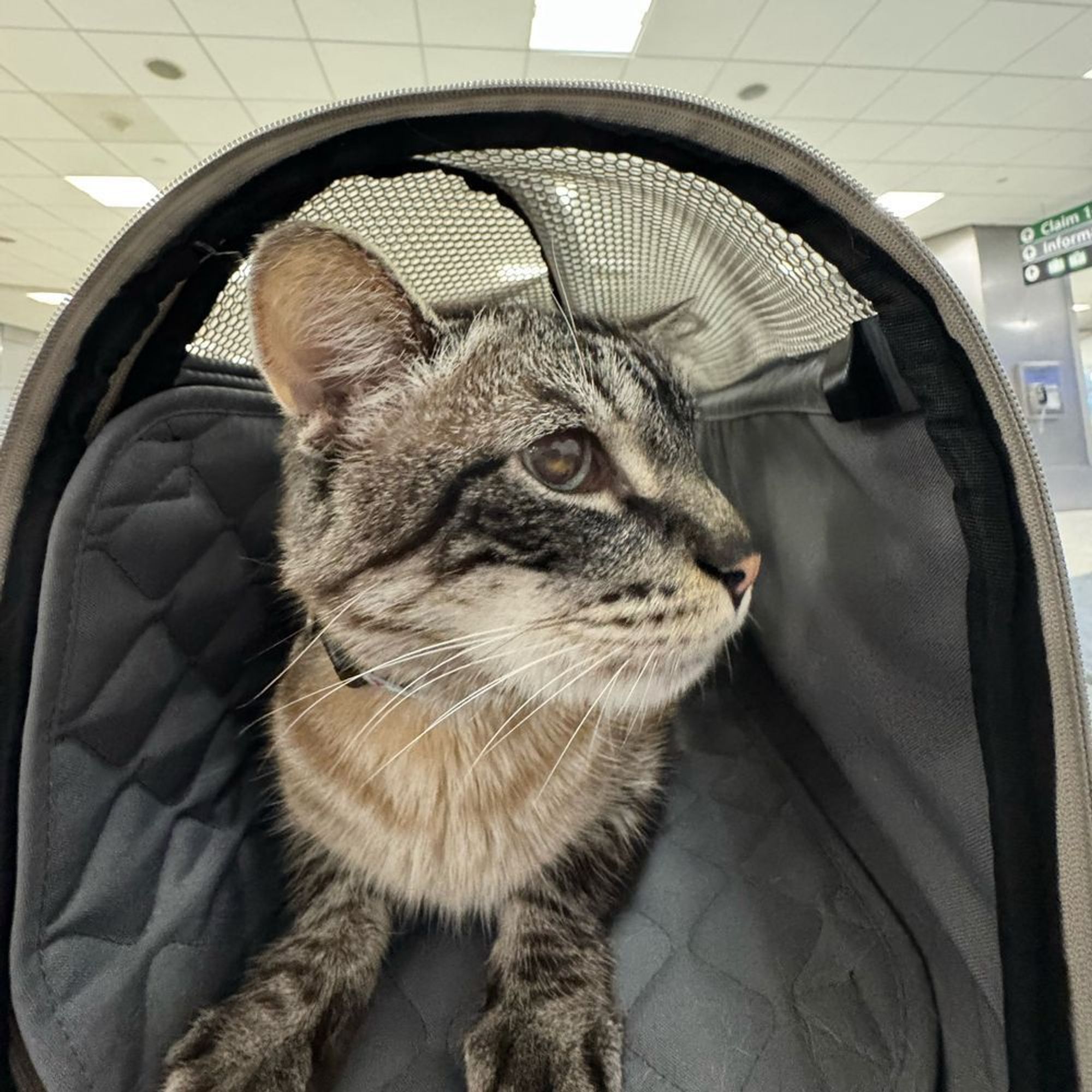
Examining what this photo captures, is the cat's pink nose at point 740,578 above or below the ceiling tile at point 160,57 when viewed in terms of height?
below

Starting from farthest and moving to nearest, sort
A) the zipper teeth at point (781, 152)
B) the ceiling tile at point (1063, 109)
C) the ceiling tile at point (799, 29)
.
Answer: the ceiling tile at point (1063, 109)
the ceiling tile at point (799, 29)
the zipper teeth at point (781, 152)

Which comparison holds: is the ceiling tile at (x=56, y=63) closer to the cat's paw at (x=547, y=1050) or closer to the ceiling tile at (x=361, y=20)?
the ceiling tile at (x=361, y=20)

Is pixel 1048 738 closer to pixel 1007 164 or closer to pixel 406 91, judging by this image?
pixel 406 91

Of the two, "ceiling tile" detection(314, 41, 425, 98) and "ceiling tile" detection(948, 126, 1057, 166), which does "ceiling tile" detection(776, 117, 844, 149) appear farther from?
"ceiling tile" detection(314, 41, 425, 98)

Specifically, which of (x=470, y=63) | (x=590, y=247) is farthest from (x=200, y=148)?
(x=590, y=247)

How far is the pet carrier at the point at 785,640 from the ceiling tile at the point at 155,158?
13.4ft

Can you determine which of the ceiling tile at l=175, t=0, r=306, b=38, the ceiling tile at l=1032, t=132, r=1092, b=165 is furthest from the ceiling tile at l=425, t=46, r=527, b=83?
the ceiling tile at l=1032, t=132, r=1092, b=165

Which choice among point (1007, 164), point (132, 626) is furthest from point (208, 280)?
point (1007, 164)

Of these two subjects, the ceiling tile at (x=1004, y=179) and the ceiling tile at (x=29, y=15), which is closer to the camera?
the ceiling tile at (x=29, y=15)

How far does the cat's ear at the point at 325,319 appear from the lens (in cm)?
62

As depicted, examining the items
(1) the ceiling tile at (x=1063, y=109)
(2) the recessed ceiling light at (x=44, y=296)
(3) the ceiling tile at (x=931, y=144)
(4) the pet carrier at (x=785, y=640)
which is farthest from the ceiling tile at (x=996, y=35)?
(2) the recessed ceiling light at (x=44, y=296)

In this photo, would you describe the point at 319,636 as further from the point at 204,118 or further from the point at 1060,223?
the point at 204,118

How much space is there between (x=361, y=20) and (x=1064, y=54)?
3.18 m

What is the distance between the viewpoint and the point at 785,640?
1.03 metres
